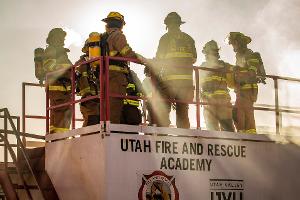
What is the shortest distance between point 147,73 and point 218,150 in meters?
1.88

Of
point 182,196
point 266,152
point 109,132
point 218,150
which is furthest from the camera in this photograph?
point 266,152

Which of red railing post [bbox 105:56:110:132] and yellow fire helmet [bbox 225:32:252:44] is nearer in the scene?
red railing post [bbox 105:56:110:132]

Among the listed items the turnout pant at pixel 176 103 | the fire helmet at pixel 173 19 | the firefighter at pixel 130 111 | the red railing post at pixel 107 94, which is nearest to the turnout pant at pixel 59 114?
the firefighter at pixel 130 111

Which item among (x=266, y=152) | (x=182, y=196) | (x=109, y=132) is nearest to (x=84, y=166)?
(x=109, y=132)

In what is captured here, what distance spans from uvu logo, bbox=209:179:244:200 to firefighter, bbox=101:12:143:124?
1983mm

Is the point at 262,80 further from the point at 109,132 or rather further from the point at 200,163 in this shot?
the point at 109,132

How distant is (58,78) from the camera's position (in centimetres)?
1111

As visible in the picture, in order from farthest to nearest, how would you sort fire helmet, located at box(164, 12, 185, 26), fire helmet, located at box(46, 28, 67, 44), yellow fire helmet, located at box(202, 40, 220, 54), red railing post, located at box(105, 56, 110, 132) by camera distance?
yellow fire helmet, located at box(202, 40, 220, 54)
fire helmet, located at box(46, 28, 67, 44)
fire helmet, located at box(164, 12, 185, 26)
red railing post, located at box(105, 56, 110, 132)

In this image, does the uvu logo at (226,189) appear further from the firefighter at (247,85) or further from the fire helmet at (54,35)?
the fire helmet at (54,35)

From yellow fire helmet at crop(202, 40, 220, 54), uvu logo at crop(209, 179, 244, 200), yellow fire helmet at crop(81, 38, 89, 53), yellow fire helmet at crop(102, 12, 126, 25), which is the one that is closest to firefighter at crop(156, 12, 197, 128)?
yellow fire helmet at crop(102, 12, 126, 25)

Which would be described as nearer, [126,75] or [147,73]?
[126,75]

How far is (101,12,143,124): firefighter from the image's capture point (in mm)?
9602

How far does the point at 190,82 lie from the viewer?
1045 centimetres

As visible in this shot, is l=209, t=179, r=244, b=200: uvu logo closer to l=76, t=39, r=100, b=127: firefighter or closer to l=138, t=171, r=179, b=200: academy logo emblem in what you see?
l=138, t=171, r=179, b=200: academy logo emblem
